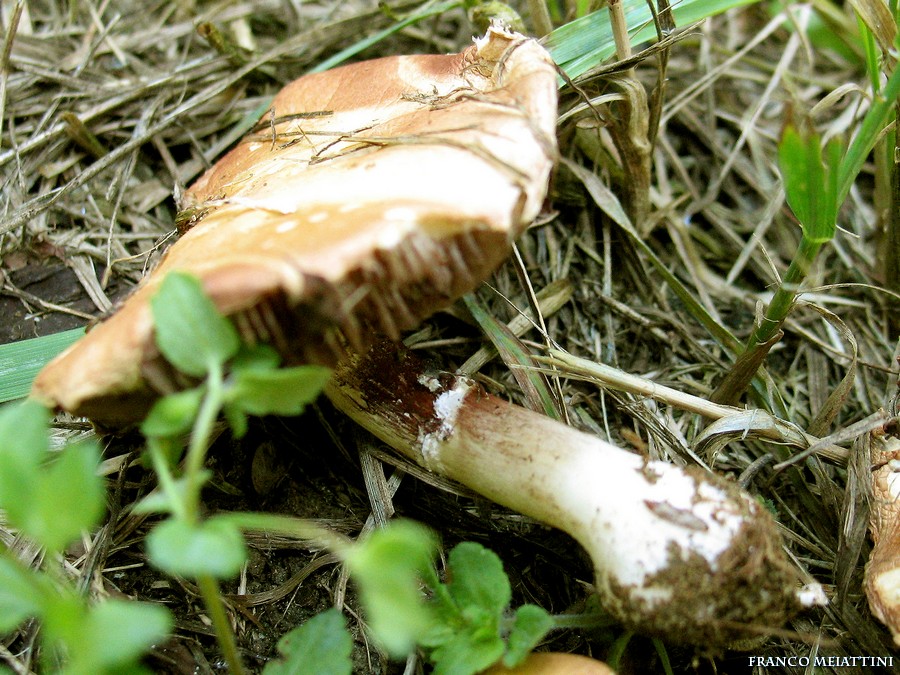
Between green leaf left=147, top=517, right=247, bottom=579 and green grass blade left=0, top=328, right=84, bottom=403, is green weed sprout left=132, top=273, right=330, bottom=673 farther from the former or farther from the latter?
green grass blade left=0, top=328, right=84, bottom=403

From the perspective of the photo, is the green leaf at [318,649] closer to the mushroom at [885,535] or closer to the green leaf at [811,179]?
the mushroom at [885,535]

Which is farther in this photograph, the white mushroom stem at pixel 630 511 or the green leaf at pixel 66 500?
the white mushroom stem at pixel 630 511

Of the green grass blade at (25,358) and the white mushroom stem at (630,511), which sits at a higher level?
the green grass blade at (25,358)

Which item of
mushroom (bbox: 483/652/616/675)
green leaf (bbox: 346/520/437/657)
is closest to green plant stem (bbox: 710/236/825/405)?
mushroom (bbox: 483/652/616/675)

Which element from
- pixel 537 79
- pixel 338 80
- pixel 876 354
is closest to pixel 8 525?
pixel 338 80

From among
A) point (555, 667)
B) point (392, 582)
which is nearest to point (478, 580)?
point (555, 667)

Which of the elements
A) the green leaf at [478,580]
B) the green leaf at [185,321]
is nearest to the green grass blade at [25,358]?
the green leaf at [185,321]

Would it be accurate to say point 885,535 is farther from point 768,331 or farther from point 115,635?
point 115,635
